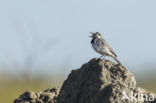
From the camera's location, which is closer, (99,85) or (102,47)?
(99,85)

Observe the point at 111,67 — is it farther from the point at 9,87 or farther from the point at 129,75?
the point at 9,87

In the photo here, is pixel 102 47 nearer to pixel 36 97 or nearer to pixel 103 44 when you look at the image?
pixel 103 44

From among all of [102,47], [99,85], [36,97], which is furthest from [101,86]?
[102,47]

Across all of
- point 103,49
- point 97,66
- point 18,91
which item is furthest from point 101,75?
point 18,91

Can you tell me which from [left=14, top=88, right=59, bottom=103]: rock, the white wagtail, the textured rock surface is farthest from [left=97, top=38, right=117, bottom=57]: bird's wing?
the textured rock surface

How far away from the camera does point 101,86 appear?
34.8ft

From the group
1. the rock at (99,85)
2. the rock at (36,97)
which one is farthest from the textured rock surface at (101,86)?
the rock at (36,97)

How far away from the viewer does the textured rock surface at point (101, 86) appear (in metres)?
10.4

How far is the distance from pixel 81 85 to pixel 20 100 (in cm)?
141

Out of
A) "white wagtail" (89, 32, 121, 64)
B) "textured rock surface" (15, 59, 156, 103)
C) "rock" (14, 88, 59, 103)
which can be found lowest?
"textured rock surface" (15, 59, 156, 103)

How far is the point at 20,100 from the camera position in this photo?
39.0ft

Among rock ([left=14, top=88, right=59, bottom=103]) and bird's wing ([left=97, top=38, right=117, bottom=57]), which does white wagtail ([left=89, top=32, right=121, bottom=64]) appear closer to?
bird's wing ([left=97, top=38, right=117, bottom=57])

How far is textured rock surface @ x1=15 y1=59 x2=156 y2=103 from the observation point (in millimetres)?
10398

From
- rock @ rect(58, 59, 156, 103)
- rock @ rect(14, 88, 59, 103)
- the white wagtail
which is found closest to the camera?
rock @ rect(58, 59, 156, 103)
